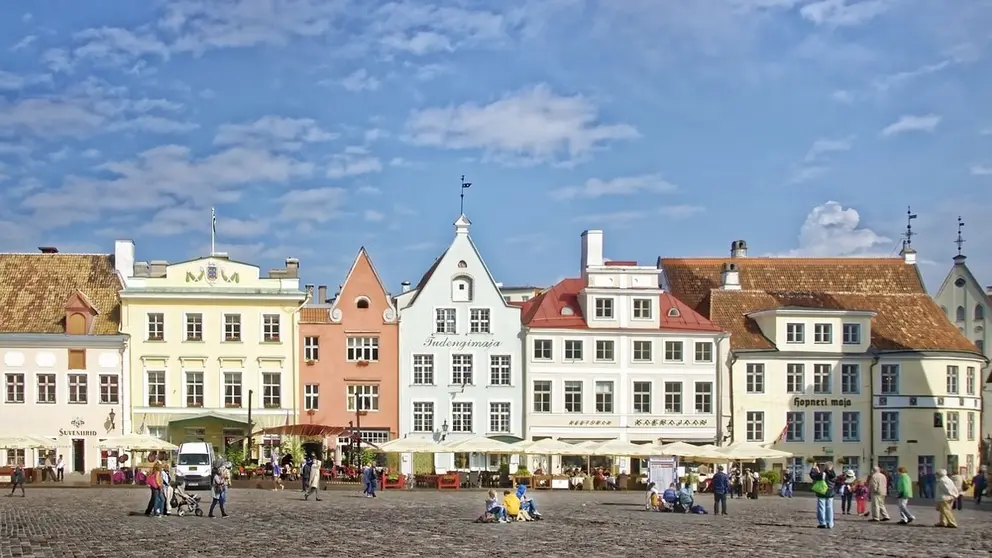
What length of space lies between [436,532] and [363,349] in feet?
114

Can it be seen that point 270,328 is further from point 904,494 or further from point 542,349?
point 904,494

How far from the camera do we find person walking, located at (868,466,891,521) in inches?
1446

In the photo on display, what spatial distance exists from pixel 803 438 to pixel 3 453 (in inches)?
1442

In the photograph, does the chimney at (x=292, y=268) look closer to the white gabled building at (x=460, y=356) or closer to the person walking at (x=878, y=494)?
the white gabled building at (x=460, y=356)

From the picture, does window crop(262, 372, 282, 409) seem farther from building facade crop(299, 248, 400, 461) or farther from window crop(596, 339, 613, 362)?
window crop(596, 339, 613, 362)

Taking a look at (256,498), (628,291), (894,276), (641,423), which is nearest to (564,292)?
(628,291)

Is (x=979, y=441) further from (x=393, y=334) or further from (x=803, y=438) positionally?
(x=393, y=334)

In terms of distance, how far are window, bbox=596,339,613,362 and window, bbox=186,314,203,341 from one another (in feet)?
60.7

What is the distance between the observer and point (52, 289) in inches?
2613

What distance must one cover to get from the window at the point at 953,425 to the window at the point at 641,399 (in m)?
14.4

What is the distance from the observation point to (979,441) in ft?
225

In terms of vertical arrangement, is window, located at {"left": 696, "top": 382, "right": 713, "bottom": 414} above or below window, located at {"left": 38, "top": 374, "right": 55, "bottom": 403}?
below

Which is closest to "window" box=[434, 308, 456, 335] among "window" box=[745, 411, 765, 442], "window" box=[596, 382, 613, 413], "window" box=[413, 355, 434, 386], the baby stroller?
"window" box=[413, 355, 434, 386]

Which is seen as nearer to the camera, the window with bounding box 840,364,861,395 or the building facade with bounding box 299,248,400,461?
the building facade with bounding box 299,248,400,461
